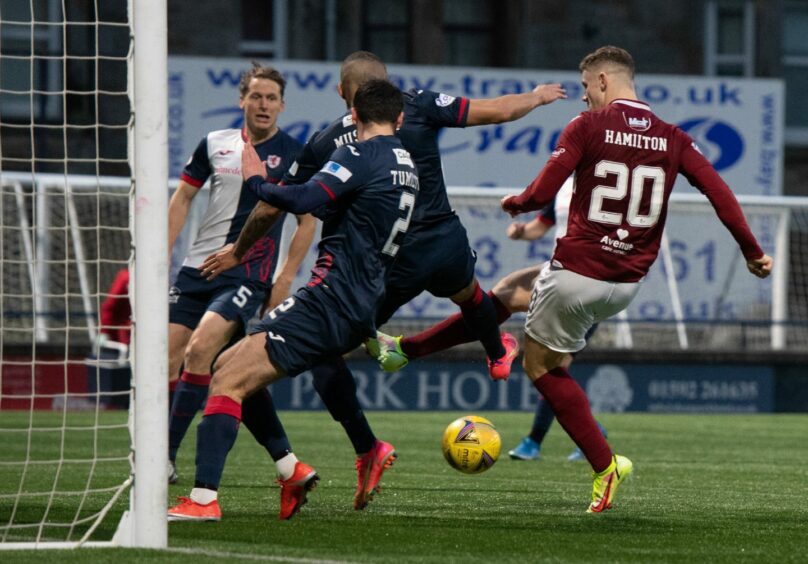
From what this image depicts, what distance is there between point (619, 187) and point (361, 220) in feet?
4.29

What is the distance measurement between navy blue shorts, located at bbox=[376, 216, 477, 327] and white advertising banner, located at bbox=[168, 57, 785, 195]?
40.6ft

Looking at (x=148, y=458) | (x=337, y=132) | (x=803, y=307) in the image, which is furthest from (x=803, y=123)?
(x=148, y=458)

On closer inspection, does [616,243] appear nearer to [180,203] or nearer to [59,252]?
[180,203]

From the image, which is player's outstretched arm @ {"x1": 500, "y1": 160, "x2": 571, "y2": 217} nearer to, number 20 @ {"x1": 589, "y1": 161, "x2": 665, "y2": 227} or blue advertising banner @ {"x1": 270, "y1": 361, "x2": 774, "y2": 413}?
number 20 @ {"x1": 589, "y1": 161, "x2": 665, "y2": 227}

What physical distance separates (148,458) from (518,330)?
14422mm

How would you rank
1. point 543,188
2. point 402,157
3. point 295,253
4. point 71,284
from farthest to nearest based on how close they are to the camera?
point 71,284, point 295,253, point 543,188, point 402,157

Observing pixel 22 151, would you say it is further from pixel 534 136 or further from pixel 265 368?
pixel 265 368

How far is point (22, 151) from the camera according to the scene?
22.1 metres

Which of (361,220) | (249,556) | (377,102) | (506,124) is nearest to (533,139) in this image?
(506,124)

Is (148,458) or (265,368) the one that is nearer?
(148,458)

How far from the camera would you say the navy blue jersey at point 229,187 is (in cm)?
815

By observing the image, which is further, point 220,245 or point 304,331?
point 220,245

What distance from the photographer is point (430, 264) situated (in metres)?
7.38

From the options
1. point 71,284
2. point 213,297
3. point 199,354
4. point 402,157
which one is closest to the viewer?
point 402,157
